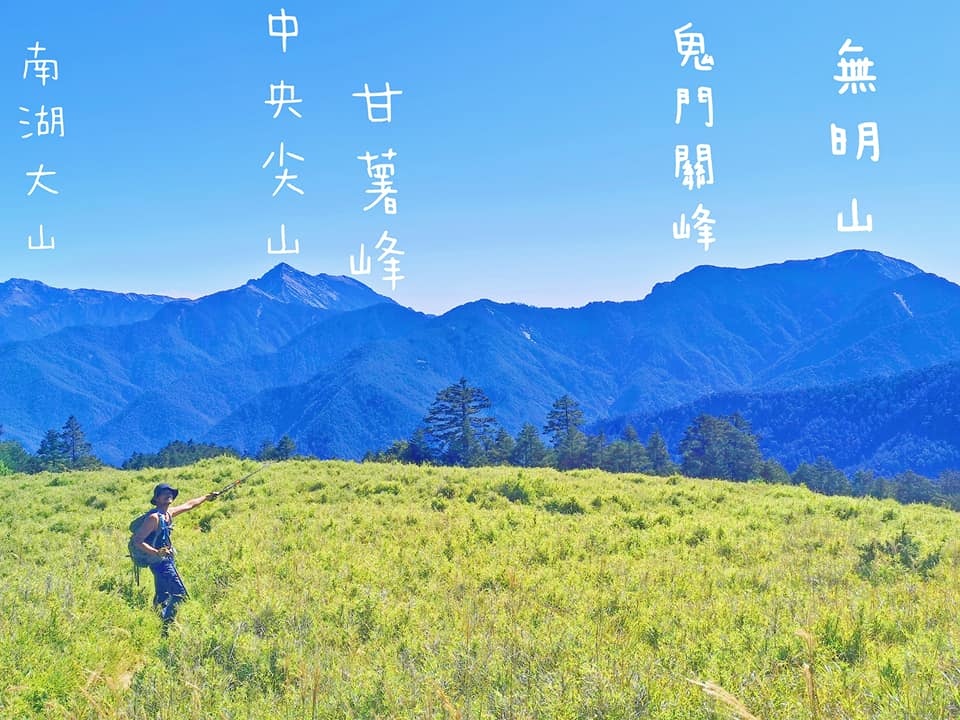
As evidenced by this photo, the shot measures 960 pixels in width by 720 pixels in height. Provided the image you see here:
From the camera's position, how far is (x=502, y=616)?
8.11m

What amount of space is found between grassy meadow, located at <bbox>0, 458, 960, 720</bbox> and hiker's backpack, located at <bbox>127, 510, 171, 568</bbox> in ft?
2.25

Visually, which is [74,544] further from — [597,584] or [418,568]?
[597,584]

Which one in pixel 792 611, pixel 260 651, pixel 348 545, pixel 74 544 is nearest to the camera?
pixel 260 651

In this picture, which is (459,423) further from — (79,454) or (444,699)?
(444,699)

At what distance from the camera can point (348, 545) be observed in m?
12.8

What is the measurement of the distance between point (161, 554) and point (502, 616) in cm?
531

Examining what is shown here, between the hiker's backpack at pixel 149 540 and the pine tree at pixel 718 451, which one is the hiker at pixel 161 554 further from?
the pine tree at pixel 718 451

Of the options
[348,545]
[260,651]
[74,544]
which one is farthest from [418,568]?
[74,544]

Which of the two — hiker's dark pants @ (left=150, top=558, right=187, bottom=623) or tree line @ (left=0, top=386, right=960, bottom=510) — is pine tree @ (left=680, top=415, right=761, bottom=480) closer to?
tree line @ (left=0, top=386, right=960, bottom=510)

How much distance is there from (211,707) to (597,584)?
587 cm

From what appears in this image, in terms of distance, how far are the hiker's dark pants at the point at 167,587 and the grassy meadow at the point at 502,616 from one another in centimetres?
29

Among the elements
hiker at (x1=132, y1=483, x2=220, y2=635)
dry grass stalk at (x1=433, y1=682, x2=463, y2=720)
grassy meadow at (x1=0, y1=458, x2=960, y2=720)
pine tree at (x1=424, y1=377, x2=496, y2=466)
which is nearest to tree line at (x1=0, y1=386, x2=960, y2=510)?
pine tree at (x1=424, y1=377, x2=496, y2=466)

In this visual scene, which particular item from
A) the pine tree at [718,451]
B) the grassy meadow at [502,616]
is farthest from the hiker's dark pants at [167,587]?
the pine tree at [718,451]

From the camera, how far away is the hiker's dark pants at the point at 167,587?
9.31 metres
